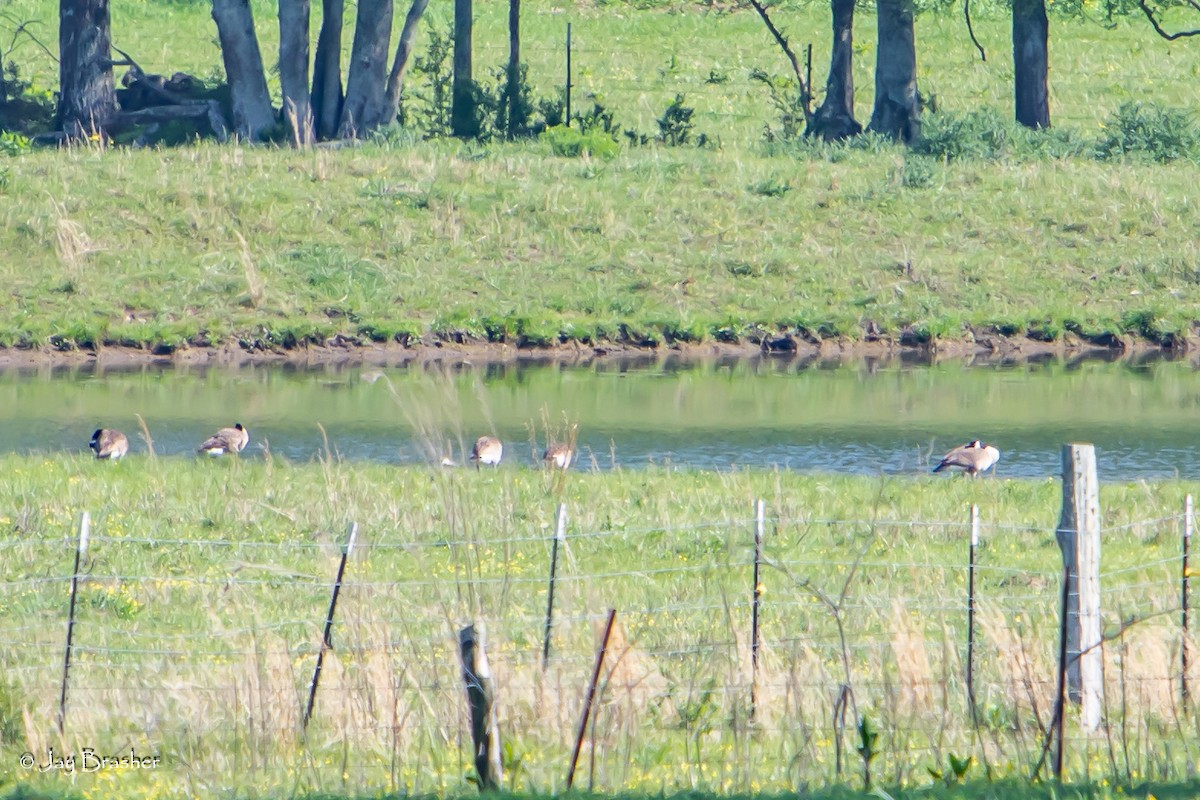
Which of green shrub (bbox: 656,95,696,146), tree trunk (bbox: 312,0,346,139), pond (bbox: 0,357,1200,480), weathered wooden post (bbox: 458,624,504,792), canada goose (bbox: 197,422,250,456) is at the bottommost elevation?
pond (bbox: 0,357,1200,480)

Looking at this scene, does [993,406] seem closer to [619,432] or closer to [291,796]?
[619,432]

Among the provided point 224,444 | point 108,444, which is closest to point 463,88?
point 224,444

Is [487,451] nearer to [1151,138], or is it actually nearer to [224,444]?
[224,444]

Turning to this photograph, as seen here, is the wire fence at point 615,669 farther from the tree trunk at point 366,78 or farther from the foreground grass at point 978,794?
the tree trunk at point 366,78

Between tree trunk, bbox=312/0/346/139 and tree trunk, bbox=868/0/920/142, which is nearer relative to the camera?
tree trunk, bbox=868/0/920/142

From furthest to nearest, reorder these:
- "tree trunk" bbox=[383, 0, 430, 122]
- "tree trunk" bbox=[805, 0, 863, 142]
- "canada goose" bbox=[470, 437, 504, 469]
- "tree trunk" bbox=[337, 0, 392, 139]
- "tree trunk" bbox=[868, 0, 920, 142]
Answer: "tree trunk" bbox=[805, 0, 863, 142] < "tree trunk" bbox=[383, 0, 430, 122] < "tree trunk" bbox=[337, 0, 392, 139] < "tree trunk" bbox=[868, 0, 920, 142] < "canada goose" bbox=[470, 437, 504, 469]

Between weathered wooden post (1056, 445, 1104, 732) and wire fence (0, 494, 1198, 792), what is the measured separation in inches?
4.5

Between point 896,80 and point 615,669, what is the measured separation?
26.6 meters

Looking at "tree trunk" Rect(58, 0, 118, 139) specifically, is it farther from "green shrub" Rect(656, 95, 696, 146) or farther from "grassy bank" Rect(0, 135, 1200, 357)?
"green shrub" Rect(656, 95, 696, 146)

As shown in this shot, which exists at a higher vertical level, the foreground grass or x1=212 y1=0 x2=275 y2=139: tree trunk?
x1=212 y1=0 x2=275 y2=139: tree trunk

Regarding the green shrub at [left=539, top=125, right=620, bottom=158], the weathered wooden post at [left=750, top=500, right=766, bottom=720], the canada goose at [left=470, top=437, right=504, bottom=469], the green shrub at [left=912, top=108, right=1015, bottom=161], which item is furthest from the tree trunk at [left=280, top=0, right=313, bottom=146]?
the weathered wooden post at [left=750, top=500, right=766, bottom=720]

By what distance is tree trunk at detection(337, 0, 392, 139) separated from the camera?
3219 cm

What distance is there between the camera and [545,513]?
13.3m

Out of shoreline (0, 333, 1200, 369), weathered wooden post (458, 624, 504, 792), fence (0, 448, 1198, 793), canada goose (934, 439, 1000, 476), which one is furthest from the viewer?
shoreline (0, 333, 1200, 369)
